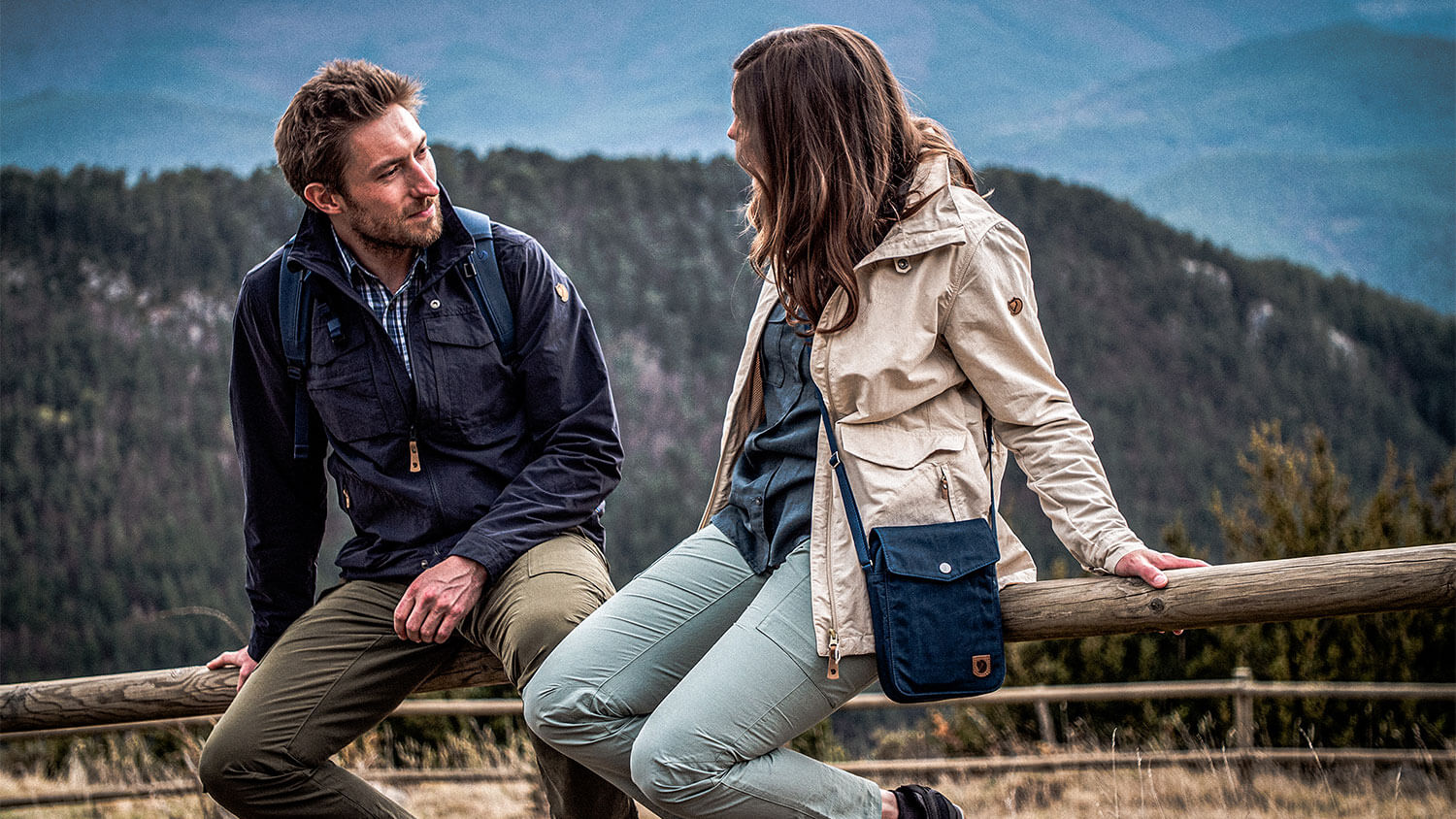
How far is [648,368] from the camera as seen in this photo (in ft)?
139

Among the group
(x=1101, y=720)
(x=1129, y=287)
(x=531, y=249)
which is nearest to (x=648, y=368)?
(x=1129, y=287)

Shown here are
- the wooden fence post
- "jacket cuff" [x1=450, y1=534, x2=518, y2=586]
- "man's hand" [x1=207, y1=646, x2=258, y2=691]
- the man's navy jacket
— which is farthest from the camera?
the wooden fence post

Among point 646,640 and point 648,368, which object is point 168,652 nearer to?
point 648,368

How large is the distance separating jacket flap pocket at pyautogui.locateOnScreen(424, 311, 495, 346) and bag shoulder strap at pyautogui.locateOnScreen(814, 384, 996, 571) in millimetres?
906

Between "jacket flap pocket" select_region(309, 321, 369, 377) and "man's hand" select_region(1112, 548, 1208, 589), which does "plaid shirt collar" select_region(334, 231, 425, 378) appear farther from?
"man's hand" select_region(1112, 548, 1208, 589)

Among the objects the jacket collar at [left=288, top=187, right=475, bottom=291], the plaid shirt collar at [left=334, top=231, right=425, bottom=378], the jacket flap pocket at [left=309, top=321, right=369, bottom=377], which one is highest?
the jacket collar at [left=288, top=187, right=475, bottom=291]

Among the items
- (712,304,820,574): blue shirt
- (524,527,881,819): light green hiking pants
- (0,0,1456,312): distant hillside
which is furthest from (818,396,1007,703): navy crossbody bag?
(0,0,1456,312): distant hillside

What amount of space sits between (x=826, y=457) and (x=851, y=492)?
9 centimetres

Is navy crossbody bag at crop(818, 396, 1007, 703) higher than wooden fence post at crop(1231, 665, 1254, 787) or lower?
higher

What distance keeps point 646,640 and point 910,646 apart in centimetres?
54

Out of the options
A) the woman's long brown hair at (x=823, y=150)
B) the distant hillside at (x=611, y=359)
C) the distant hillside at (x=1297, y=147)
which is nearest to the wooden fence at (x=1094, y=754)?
the woman's long brown hair at (x=823, y=150)

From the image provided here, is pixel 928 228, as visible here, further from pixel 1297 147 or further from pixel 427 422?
pixel 1297 147

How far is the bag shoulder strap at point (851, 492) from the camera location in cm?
206

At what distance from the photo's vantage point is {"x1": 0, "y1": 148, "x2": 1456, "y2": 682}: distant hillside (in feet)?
103
